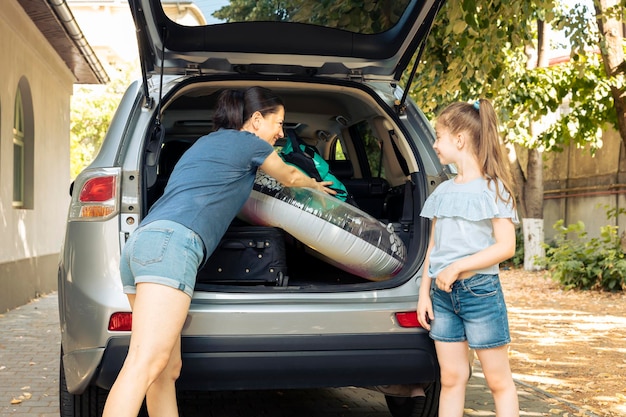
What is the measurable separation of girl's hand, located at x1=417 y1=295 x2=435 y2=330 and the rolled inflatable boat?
1.36 ft

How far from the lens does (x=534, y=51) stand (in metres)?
16.0

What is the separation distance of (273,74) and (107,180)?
1160mm

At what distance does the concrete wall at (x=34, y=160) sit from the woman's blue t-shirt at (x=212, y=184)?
6643mm

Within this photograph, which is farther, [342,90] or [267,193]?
[342,90]

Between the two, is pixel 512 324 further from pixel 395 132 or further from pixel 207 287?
pixel 207 287

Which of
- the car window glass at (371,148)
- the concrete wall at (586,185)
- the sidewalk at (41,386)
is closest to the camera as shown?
the sidewalk at (41,386)

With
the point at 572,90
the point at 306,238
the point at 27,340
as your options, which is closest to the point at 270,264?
the point at 306,238

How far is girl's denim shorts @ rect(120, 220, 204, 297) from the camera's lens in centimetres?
323

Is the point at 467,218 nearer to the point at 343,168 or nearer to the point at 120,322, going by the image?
the point at 120,322

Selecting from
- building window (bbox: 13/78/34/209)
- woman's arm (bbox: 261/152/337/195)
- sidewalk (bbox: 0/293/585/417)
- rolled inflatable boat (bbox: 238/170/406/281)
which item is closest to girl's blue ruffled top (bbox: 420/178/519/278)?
rolled inflatable boat (bbox: 238/170/406/281)

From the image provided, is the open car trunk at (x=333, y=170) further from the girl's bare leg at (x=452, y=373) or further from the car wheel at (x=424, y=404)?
the car wheel at (x=424, y=404)

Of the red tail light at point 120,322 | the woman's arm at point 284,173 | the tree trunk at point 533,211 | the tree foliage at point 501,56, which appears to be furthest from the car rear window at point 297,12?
the tree trunk at point 533,211

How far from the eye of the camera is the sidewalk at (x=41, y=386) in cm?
515

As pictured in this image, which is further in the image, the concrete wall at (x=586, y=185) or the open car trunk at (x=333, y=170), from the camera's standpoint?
the concrete wall at (x=586, y=185)
